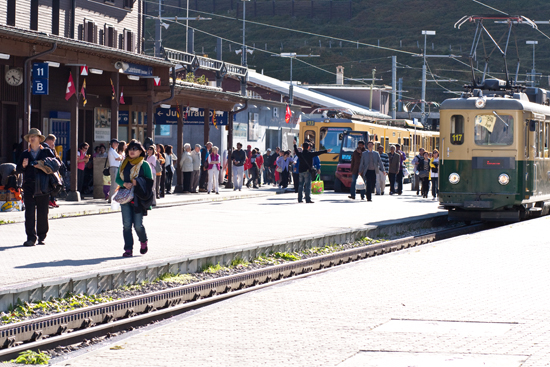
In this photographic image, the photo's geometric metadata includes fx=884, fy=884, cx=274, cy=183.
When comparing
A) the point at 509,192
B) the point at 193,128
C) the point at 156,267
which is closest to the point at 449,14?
the point at 193,128

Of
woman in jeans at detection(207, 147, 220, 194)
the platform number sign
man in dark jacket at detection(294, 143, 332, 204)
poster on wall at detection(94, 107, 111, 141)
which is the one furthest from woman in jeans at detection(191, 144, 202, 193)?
the platform number sign

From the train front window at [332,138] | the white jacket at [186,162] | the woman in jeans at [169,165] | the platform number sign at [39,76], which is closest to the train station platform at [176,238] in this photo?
the woman in jeans at [169,165]

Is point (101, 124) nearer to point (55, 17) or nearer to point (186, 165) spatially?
point (186, 165)

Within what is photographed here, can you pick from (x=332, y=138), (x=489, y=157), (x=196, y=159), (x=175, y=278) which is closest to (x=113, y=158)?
(x=196, y=159)

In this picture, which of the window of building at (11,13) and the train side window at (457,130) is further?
the window of building at (11,13)

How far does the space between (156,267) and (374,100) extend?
72.6 m

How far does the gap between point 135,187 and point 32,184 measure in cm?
177

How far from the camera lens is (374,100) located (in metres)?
82.8

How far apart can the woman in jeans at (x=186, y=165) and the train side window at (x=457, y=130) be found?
413 inches

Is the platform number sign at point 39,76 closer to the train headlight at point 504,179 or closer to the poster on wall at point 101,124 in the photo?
the poster on wall at point 101,124

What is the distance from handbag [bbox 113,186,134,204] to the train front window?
23596 millimetres

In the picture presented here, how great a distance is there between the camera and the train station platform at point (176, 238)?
10352 mm

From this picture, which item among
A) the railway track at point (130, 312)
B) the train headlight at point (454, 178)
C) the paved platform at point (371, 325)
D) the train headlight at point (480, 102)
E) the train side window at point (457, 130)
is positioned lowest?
the railway track at point (130, 312)

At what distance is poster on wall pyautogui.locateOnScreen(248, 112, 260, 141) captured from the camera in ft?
145
